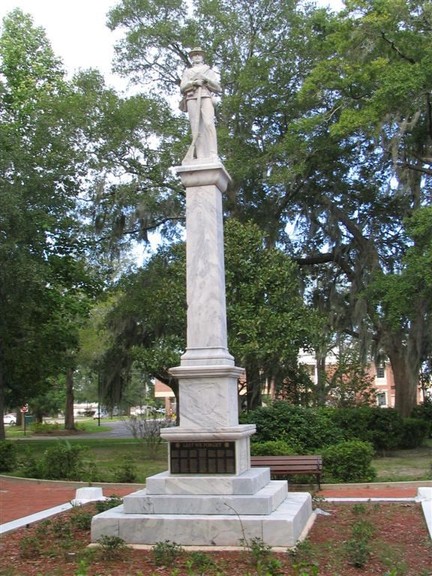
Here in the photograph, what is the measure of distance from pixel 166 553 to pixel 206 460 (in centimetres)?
159

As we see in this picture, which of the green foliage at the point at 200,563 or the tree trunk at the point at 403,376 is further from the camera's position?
the tree trunk at the point at 403,376

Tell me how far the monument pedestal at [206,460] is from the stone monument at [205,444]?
0.01m

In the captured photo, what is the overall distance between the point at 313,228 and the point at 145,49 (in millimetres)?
9715

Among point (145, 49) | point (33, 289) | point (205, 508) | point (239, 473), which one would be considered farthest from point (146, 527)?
point (145, 49)

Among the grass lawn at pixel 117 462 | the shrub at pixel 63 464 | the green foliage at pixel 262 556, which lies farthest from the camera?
the shrub at pixel 63 464

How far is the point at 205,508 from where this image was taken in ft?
24.8

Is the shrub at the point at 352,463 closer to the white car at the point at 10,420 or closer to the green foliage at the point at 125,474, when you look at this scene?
the green foliage at the point at 125,474

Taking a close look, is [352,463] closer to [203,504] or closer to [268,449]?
[268,449]

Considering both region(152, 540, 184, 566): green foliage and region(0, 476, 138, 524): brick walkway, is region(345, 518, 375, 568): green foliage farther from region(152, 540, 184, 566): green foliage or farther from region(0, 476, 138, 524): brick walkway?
region(0, 476, 138, 524): brick walkway

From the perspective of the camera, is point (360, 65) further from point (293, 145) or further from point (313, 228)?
point (313, 228)

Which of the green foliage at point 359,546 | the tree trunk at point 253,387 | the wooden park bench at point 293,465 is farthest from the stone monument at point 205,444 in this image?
the tree trunk at point 253,387

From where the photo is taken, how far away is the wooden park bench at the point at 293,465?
11.8 m

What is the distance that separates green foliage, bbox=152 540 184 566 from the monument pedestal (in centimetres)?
47

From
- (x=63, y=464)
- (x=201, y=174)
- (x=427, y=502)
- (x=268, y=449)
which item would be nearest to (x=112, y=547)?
(x=201, y=174)
